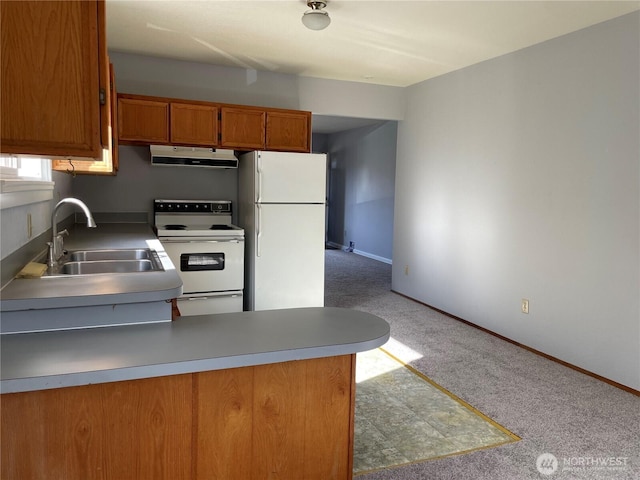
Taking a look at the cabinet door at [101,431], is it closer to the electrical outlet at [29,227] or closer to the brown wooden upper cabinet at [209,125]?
the electrical outlet at [29,227]

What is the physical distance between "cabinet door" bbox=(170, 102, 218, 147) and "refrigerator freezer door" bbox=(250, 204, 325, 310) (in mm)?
825

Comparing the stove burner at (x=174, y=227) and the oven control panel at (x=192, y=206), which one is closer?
the stove burner at (x=174, y=227)

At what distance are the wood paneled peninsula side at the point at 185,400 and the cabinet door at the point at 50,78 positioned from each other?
0.57 meters

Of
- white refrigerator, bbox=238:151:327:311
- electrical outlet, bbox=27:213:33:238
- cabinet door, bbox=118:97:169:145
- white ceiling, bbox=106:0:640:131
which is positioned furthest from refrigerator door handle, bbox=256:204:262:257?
Answer: electrical outlet, bbox=27:213:33:238

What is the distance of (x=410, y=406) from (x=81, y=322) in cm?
200

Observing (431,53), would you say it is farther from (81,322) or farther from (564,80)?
(81,322)

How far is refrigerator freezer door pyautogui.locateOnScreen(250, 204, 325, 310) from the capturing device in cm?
436

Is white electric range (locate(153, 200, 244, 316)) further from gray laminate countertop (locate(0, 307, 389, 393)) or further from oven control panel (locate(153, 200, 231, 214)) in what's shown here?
gray laminate countertop (locate(0, 307, 389, 393))

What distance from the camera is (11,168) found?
7.35ft

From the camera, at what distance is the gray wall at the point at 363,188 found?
26.9 feet

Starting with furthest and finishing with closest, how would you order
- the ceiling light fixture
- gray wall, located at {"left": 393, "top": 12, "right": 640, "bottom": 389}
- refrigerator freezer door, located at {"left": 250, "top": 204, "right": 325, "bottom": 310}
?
1. refrigerator freezer door, located at {"left": 250, "top": 204, "right": 325, "bottom": 310}
2. gray wall, located at {"left": 393, "top": 12, "right": 640, "bottom": 389}
3. the ceiling light fixture

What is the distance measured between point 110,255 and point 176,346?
5.32 ft

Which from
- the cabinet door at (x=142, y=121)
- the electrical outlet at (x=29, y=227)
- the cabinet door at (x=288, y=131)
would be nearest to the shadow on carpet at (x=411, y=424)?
the electrical outlet at (x=29, y=227)

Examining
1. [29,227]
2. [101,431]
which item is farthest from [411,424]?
[29,227]
